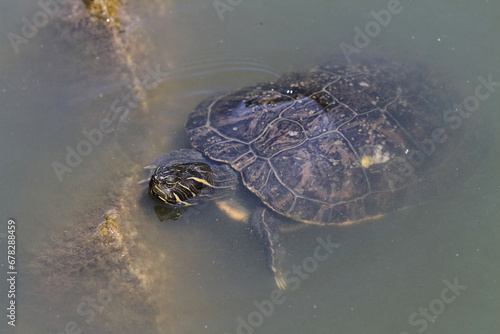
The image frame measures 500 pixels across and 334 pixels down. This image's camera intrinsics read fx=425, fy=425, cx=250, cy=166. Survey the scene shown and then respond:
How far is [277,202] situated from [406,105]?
230 centimetres

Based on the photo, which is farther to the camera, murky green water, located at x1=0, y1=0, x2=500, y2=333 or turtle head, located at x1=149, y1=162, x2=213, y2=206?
turtle head, located at x1=149, y1=162, x2=213, y2=206

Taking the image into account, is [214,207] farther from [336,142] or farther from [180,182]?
[336,142]

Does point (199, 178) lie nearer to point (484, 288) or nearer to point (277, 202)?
point (277, 202)

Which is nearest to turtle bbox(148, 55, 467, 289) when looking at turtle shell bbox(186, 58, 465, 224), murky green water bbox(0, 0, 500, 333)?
turtle shell bbox(186, 58, 465, 224)

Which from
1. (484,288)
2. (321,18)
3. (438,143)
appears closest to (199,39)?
(321,18)

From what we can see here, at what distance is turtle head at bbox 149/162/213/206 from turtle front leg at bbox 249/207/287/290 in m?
0.81

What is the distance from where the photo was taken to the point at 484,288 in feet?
17.9

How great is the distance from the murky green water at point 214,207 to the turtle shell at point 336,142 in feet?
1.54

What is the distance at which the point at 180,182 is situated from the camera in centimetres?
564

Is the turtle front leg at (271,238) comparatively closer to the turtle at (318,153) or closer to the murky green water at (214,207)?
the turtle at (318,153)

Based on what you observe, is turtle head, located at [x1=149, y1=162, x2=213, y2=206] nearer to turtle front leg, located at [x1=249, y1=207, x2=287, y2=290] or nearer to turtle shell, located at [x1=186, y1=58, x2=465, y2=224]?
turtle shell, located at [x1=186, y1=58, x2=465, y2=224]

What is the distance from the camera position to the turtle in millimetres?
5531

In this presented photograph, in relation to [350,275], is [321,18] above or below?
above

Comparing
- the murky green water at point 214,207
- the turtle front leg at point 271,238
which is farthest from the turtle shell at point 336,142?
the murky green water at point 214,207
